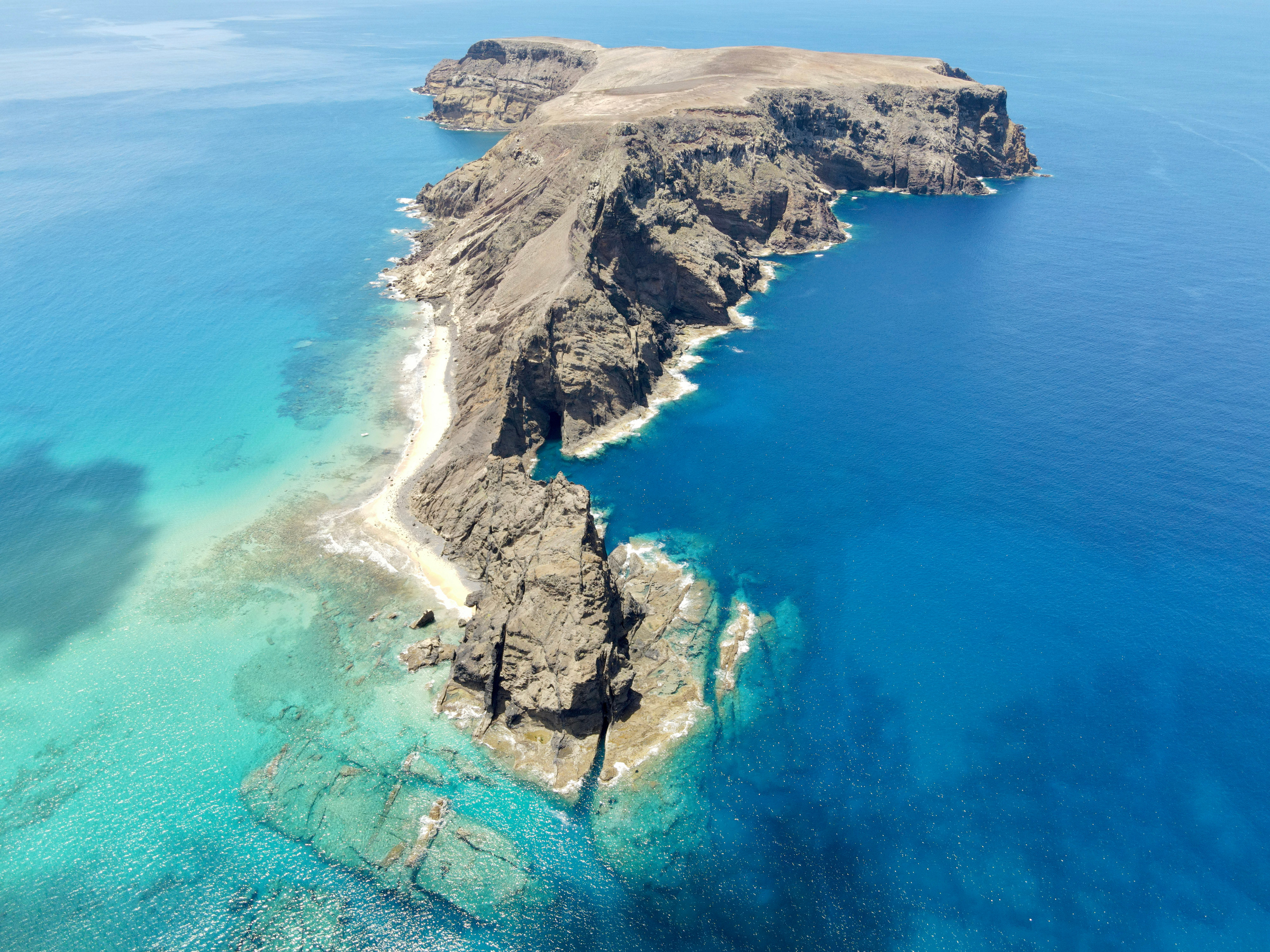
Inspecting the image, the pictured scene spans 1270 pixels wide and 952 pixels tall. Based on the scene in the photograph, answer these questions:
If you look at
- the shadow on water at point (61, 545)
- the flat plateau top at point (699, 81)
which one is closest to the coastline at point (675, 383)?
the flat plateau top at point (699, 81)

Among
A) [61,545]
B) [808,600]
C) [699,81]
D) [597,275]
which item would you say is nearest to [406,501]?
[61,545]

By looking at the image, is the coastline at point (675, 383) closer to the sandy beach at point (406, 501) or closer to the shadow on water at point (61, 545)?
the sandy beach at point (406, 501)

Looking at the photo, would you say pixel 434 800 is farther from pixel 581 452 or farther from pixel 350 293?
pixel 350 293

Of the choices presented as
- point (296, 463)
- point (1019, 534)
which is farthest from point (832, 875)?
point (296, 463)

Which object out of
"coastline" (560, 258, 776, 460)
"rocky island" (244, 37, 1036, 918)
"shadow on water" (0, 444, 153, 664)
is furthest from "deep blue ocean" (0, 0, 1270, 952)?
"rocky island" (244, 37, 1036, 918)

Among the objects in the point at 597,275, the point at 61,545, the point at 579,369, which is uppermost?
the point at 597,275

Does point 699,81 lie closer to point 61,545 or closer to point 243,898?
point 61,545
